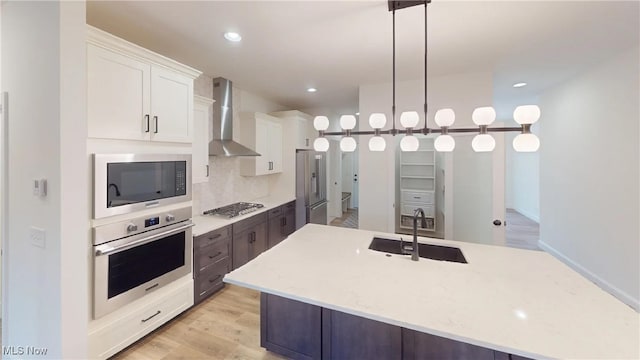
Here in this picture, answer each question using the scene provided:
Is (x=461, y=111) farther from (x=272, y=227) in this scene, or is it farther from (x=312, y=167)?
(x=272, y=227)

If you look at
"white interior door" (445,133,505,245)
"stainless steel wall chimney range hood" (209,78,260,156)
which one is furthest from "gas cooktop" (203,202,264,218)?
"white interior door" (445,133,505,245)

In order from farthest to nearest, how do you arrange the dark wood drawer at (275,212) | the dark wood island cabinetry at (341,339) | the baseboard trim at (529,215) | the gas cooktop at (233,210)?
the baseboard trim at (529,215), the dark wood drawer at (275,212), the gas cooktop at (233,210), the dark wood island cabinetry at (341,339)

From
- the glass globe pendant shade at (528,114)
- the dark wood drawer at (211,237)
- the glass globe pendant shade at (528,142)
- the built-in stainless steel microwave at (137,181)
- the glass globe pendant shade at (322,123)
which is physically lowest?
the dark wood drawer at (211,237)

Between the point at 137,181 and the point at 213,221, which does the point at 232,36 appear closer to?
the point at 137,181

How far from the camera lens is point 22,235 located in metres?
1.80

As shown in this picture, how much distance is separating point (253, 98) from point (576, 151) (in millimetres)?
4933

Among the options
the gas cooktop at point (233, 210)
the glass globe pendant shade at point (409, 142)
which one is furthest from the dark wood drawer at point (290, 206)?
the glass globe pendant shade at point (409, 142)

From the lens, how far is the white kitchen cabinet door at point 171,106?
2266 millimetres

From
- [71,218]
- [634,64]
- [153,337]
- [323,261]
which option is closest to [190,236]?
[153,337]

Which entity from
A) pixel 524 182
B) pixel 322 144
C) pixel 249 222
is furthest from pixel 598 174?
pixel 524 182

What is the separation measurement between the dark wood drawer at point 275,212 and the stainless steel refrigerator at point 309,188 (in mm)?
606

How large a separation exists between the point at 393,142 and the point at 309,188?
1.83 metres

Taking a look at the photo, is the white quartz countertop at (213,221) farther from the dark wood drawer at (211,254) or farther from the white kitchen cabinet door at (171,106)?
the white kitchen cabinet door at (171,106)

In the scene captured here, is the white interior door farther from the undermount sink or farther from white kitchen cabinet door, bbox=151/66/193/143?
white kitchen cabinet door, bbox=151/66/193/143
